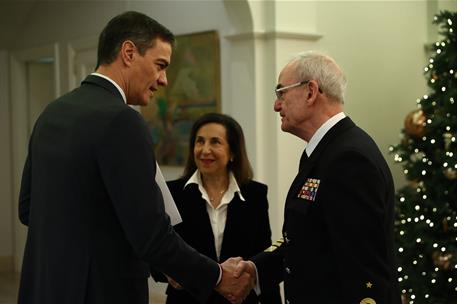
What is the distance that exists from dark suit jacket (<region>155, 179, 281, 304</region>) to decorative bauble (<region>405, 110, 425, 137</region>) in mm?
2286

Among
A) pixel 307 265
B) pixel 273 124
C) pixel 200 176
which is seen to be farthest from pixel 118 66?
pixel 273 124

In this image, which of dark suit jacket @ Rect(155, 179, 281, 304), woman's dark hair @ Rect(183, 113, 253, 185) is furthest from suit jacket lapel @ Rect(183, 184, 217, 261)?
woman's dark hair @ Rect(183, 113, 253, 185)

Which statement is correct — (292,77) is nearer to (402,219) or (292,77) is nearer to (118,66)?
(118,66)

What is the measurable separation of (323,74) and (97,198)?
2.74 feet

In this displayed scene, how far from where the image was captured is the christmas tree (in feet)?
16.7

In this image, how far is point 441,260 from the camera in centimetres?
505

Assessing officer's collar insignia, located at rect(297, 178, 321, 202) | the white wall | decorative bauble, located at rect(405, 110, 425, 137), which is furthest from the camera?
the white wall

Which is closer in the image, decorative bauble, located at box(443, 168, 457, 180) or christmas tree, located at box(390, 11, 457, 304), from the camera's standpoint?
decorative bauble, located at box(443, 168, 457, 180)

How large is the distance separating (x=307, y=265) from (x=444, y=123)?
10.3 ft

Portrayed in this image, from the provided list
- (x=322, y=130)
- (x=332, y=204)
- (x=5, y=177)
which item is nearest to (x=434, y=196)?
(x=322, y=130)

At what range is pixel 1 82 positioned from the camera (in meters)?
8.56

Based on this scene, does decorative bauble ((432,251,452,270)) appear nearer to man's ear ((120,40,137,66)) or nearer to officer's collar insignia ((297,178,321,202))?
officer's collar insignia ((297,178,321,202))

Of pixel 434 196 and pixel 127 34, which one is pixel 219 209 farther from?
pixel 434 196

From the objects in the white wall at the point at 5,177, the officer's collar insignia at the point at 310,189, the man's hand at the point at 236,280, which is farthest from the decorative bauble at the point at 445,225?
the white wall at the point at 5,177
